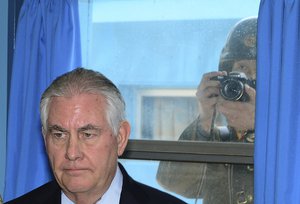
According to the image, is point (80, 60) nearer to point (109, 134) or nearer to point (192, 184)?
point (192, 184)

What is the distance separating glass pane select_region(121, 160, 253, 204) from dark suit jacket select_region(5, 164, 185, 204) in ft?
3.14

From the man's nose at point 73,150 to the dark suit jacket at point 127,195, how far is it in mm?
222

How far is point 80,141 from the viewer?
1.51 metres

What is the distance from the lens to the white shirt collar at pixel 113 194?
5.30 feet

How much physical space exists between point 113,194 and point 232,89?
43.4 inches

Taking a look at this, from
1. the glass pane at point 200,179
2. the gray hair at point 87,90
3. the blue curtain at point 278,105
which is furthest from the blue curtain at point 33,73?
the gray hair at point 87,90

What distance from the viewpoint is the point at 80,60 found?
2.57 m

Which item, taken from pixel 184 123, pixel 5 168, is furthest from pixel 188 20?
pixel 5 168

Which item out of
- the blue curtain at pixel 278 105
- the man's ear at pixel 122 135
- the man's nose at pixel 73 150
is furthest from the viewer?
the blue curtain at pixel 278 105

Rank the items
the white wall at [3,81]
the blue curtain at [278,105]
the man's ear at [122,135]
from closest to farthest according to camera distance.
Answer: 1. the man's ear at [122,135]
2. the blue curtain at [278,105]
3. the white wall at [3,81]

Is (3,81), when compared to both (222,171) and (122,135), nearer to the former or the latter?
(222,171)

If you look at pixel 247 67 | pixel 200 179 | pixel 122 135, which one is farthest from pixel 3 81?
pixel 122 135

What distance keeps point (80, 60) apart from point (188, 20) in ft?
1.83

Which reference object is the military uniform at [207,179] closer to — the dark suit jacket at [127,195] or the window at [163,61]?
the window at [163,61]
